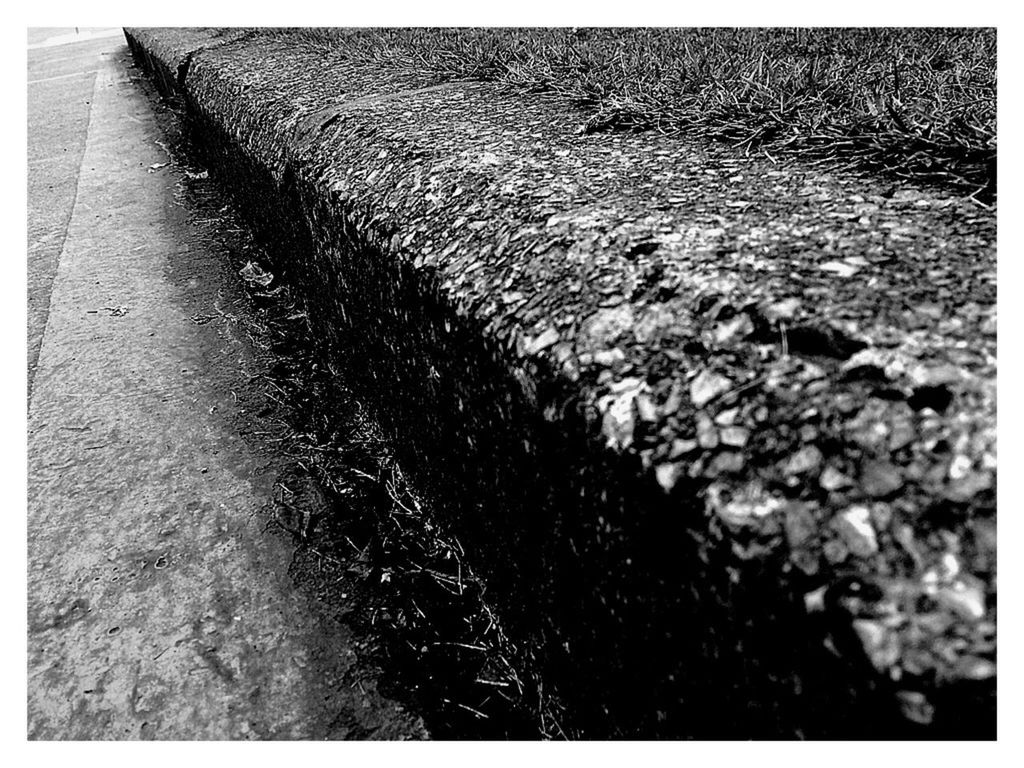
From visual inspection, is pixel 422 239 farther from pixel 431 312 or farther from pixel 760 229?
pixel 760 229

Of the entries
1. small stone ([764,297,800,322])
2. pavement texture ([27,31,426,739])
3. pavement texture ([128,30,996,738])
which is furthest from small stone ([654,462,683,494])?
pavement texture ([27,31,426,739])

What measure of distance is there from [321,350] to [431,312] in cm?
152

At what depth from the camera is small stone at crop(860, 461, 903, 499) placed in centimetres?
67

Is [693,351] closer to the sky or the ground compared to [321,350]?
closer to the sky

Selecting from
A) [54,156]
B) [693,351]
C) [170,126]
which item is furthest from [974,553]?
[170,126]

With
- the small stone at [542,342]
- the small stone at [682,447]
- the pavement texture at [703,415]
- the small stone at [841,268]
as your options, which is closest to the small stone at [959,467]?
the pavement texture at [703,415]

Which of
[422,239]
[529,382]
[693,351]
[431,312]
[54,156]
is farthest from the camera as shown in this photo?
[54,156]

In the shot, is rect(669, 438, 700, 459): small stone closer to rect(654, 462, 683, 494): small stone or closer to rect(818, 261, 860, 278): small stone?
rect(654, 462, 683, 494): small stone

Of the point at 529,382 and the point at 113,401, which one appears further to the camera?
the point at 113,401

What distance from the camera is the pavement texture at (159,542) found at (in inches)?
60.2

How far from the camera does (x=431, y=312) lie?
4.19ft

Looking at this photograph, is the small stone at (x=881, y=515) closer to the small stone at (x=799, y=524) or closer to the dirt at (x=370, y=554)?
the small stone at (x=799, y=524)

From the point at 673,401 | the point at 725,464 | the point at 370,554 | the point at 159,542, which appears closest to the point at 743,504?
the point at 725,464

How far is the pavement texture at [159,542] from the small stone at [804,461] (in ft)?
3.33
